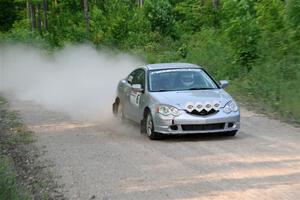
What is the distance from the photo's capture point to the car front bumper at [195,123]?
12.1 m

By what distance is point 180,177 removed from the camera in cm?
912

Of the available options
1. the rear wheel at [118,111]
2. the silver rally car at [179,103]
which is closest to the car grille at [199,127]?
the silver rally car at [179,103]

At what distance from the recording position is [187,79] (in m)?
13.6

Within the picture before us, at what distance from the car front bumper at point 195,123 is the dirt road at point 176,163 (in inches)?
9.1

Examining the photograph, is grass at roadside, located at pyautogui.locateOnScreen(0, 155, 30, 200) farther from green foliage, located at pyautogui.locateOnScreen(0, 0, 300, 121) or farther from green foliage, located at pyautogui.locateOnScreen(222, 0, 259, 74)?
green foliage, located at pyautogui.locateOnScreen(222, 0, 259, 74)

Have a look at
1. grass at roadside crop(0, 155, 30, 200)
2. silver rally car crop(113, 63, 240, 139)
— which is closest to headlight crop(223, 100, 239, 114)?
silver rally car crop(113, 63, 240, 139)

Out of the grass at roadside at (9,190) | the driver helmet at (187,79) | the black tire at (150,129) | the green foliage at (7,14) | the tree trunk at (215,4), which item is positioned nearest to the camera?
the grass at roadside at (9,190)

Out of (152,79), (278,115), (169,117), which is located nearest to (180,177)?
(169,117)

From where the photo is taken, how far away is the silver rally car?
1216 cm

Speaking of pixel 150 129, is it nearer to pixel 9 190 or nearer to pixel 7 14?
pixel 9 190

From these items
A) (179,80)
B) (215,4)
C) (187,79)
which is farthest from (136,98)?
(215,4)

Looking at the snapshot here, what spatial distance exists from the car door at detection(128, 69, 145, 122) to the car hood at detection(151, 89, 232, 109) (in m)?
0.66

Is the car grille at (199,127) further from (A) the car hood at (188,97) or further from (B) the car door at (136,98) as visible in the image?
(B) the car door at (136,98)

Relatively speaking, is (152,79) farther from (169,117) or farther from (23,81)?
(23,81)
